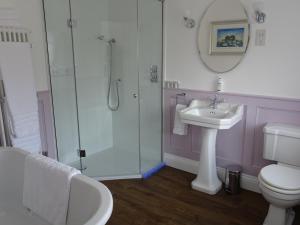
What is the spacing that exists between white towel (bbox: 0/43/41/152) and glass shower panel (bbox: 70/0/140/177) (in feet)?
2.91

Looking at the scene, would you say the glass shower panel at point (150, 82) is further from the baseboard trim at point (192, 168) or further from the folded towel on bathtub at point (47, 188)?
the folded towel on bathtub at point (47, 188)

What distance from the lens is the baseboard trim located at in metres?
2.77

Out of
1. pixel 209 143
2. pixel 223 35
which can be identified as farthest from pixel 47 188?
pixel 223 35

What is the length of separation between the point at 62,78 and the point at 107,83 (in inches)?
32.2

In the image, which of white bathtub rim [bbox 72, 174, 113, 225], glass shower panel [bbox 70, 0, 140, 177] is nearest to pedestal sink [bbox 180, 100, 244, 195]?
glass shower panel [bbox 70, 0, 140, 177]

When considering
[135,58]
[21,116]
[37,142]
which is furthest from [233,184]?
[21,116]

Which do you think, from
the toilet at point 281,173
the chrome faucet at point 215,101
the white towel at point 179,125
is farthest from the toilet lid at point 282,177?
the white towel at point 179,125

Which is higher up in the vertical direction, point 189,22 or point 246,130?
point 189,22

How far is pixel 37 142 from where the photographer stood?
2508 millimetres

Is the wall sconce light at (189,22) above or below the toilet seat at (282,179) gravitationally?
above

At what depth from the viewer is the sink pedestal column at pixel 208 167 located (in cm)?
273

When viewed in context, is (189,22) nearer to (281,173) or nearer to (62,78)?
(62,78)

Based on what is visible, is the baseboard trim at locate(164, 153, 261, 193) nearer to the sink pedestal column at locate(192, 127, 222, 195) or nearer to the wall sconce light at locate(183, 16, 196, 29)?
the sink pedestal column at locate(192, 127, 222, 195)

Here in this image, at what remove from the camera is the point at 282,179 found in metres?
2.03
